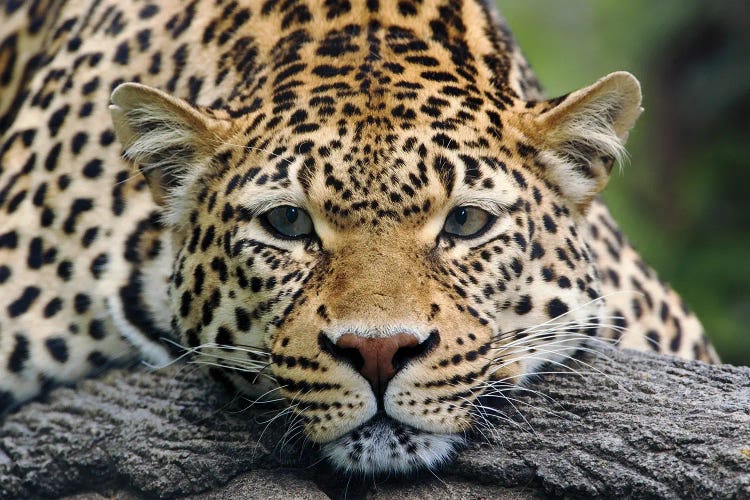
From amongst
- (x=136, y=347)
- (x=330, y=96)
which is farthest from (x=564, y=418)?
(x=136, y=347)

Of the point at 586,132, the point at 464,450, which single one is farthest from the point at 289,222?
the point at 586,132

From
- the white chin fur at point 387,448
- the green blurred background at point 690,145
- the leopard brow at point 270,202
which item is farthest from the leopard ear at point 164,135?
the green blurred background at point 690,145

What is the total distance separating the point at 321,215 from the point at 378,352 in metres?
0.95

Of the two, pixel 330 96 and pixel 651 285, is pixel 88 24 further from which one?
pixel 651 285

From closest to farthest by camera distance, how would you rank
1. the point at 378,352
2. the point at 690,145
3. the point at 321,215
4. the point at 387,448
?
1. the point at 378,352
2. the point at 387,448
3. the point at 321,215
4. the point at 690,145

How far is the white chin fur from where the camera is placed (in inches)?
235

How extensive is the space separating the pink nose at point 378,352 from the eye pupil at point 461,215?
35.3 inches

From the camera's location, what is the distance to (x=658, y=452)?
6199mm

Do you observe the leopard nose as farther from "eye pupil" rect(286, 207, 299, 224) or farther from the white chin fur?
"eye pupil" rect(286, 207, 299, 224)

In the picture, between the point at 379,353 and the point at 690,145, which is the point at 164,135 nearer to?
the point at 379,353

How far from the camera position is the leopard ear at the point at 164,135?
6.78 metres

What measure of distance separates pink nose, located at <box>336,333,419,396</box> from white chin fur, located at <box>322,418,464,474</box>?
29 centimetres

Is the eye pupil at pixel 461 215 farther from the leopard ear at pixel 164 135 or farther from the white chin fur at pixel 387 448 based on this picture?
the leopard ear at pixel 164 135

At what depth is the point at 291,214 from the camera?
6406 millimetres
